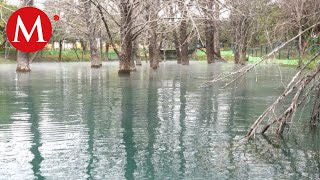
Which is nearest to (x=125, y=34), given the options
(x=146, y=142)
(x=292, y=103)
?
(x=146, y=142)

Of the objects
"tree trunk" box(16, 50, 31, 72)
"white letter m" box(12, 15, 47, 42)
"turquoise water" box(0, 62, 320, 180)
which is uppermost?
"white letter m" box(12, 15, 47, 42)

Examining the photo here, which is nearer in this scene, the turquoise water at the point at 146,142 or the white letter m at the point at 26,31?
the turquoise water at the point at 146,142

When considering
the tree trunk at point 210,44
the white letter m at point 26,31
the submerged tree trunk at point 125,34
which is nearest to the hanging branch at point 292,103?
the white letter m at point 26,31

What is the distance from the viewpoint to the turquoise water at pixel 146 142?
8602 mm

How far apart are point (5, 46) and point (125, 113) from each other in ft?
214

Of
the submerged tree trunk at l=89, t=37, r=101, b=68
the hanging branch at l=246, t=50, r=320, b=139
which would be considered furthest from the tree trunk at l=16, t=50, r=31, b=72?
the hanging branch at l=246, t=50, r=320, b=139

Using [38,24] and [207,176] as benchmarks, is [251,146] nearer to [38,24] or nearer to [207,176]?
[207,176]

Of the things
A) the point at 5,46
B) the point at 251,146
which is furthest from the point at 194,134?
the point at 5,46

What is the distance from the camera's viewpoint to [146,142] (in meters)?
10.9

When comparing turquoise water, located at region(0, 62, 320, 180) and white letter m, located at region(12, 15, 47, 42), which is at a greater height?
white letter m, located at region(12, 15, 47, 42)

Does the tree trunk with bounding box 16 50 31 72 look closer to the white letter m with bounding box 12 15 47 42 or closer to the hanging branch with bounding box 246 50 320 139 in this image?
the white letter m with bounding box 12 15 47 42

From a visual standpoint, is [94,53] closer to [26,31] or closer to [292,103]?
[26,31]

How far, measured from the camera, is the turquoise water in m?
8.60
